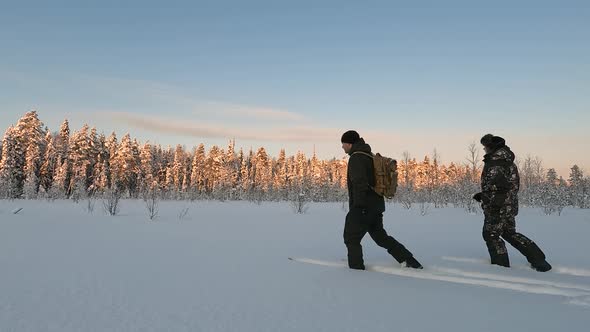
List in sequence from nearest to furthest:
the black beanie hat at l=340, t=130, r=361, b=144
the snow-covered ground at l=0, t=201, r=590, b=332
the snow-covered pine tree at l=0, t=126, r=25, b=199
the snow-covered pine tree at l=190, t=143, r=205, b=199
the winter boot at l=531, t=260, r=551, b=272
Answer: the snow-covered ground at l=0, t=201, r=590, b=332
the winter boot at l=531, t=260, r=551, b=272
the black beanie hat at l=340, t=130, r=361, b=144
the snow-covered pine tree at l=0, t=126, r=25, b=199
the snow-covered pine tree at l=190, t=143, r=205, b=199

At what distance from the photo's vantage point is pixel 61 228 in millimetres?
7629

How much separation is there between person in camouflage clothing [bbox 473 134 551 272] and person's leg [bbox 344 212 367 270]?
1.76m

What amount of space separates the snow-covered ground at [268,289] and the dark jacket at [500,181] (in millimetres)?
788

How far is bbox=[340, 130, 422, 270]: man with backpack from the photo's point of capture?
4.47m

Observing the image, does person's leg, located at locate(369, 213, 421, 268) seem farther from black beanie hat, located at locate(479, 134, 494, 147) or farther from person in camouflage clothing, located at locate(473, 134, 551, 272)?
black beanie hat, located at locate(479, 134, 494, 147)

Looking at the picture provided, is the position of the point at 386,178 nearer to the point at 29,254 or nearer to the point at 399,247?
the point at 399,247

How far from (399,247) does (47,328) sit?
11.7ft

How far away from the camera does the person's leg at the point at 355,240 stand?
4480 millimetres

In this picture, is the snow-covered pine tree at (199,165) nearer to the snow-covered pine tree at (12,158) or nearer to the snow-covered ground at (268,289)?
the snow-covered pine tree at (12,158)

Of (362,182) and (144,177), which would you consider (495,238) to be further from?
(144,177)

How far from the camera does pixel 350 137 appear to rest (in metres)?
4.80

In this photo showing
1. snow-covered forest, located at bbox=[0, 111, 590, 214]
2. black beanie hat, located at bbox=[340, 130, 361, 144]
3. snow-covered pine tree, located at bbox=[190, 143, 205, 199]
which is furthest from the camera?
snow-covered pine tree, located at bbox=[190, 143, 205, 199]

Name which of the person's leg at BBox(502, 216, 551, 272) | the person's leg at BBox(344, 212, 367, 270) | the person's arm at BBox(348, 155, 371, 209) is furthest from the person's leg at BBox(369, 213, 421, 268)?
the person's leg at BBox(502, 216, 551, 272)

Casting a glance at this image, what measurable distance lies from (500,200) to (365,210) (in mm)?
1844
